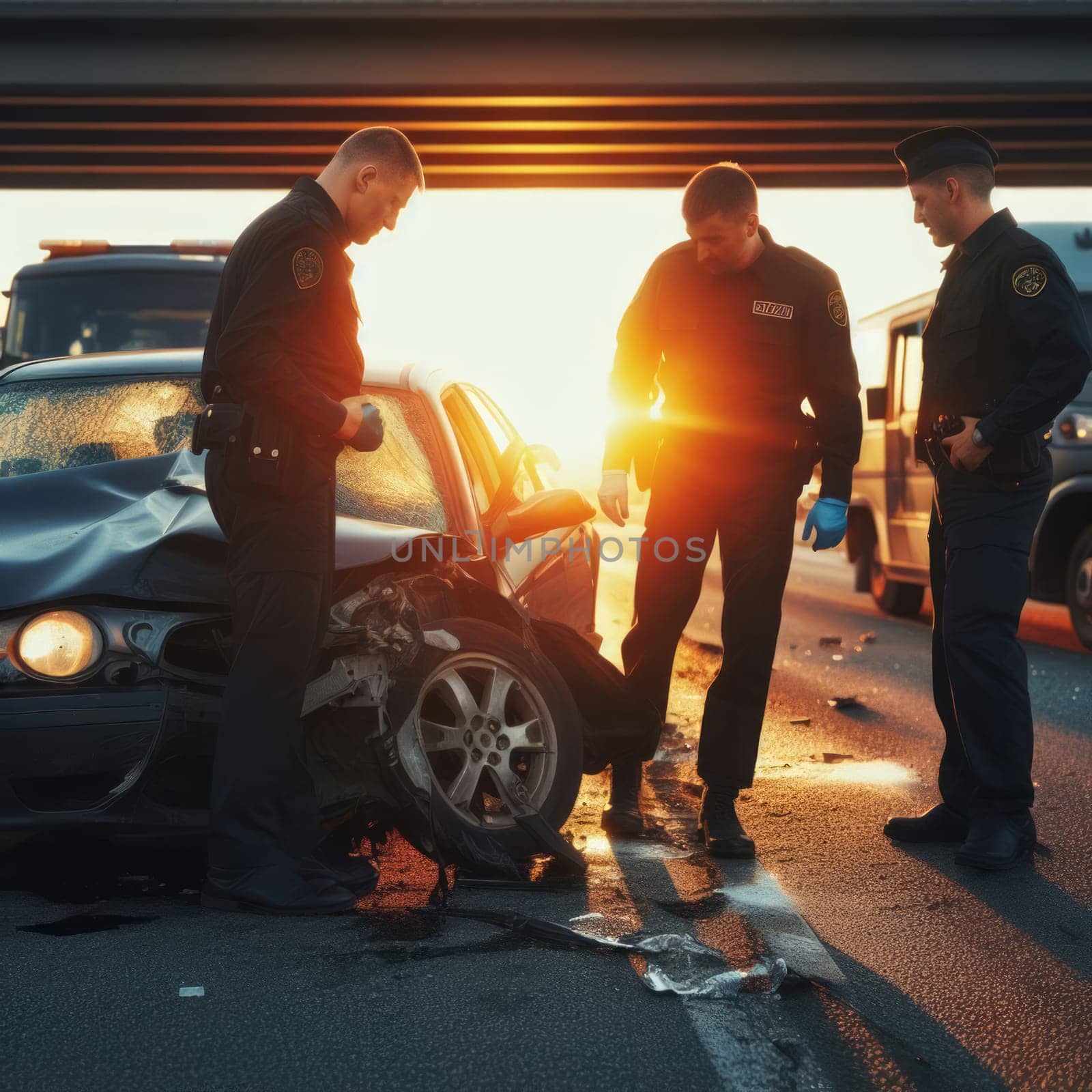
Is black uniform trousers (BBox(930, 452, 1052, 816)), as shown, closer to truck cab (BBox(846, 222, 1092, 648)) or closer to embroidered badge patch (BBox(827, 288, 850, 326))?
embroidered badge patch (BBox(827, 288, 850, 326))

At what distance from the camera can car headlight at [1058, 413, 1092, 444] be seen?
9273mm

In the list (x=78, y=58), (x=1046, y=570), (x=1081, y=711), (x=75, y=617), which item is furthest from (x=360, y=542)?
(x=78, y=58)

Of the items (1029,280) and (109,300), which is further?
(109,300)

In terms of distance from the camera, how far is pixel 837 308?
448cm

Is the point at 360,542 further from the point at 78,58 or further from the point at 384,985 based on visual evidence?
the point at 78,58

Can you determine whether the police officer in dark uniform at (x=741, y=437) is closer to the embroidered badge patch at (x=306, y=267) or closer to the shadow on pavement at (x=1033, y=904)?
the shadow on pavement at (x=1033, y=904)

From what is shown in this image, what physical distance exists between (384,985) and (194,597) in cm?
Result: 115

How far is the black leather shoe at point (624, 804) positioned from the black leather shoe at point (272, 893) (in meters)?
1.21

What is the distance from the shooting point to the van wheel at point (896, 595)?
488 inches

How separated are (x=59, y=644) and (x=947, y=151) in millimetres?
2987

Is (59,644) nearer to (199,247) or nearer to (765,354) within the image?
(765,354)

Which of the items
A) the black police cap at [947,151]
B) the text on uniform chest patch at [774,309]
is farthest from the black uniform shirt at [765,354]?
the black police cap at [947,151]

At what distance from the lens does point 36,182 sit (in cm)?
3400

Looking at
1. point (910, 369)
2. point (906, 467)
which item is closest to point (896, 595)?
point (906, 467)
